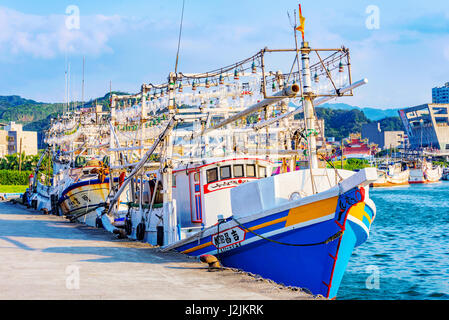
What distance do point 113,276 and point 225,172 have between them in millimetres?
6152

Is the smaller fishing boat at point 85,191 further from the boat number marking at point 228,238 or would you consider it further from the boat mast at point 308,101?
the boat mast at point 308,101

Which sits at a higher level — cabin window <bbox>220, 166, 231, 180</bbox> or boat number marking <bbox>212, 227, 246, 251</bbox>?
cabin window <bbox>220, 166, 231, 180</bbox>

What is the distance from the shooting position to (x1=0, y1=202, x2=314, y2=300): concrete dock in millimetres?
11305

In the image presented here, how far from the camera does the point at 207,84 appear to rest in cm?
2350

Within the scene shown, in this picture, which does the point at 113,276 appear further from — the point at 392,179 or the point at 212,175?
the point at 392,179

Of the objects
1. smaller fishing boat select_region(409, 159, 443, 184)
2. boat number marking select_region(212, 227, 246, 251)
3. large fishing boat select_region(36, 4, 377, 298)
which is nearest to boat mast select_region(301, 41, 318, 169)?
large fishing boat select_region(36, 4, 377, 298)

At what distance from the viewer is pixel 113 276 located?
1323 cm

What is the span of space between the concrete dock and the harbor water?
19.0ft

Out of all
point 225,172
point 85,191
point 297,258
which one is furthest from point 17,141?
point 297,258

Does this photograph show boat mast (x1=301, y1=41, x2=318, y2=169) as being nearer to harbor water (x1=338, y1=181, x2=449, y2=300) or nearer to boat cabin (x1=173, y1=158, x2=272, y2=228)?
boat cabin (x1=173, y1=158, x2=272, y2=228)

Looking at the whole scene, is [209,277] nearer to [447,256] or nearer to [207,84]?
[207,84]

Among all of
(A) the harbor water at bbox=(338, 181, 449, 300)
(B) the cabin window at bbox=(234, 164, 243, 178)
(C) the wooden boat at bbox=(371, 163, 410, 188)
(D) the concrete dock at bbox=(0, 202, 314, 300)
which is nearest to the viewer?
(D) the concrete dock at bbox=(0, 202, 314, 300)
